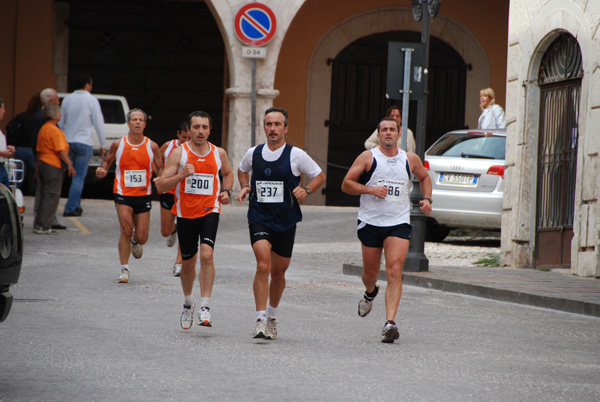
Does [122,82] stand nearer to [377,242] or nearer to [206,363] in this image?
[377,242]

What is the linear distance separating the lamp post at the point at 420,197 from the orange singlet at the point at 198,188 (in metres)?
4.88

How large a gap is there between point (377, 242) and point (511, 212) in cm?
643

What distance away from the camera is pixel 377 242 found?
9102 millimetres

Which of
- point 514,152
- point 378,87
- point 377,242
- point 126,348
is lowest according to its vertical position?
point 126,348

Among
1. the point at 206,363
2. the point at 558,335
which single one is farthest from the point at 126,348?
the point at 558,335

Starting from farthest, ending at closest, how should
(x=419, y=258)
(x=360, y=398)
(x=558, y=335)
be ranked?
(x=419, y=258) < (x=558, y=335) < (x=360, y=398)

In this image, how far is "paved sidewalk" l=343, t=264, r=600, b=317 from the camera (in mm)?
10797

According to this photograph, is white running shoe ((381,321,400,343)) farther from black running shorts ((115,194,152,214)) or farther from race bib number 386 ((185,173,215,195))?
black running shorts ((115,194,152,214))

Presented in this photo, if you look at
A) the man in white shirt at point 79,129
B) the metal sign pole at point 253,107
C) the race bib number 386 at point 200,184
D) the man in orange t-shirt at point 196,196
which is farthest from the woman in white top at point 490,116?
the race bib number 386 at point 200,184

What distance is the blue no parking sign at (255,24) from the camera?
2097 cm

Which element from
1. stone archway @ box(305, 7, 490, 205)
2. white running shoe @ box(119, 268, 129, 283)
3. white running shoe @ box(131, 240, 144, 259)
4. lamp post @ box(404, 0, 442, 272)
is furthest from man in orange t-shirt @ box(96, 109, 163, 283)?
stone archway @ box(305, 7, 490, 205)

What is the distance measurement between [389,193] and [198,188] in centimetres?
148

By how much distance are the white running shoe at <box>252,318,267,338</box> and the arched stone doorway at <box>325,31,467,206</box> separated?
655 inches

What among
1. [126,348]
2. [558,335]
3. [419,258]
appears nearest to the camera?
[126,348]
